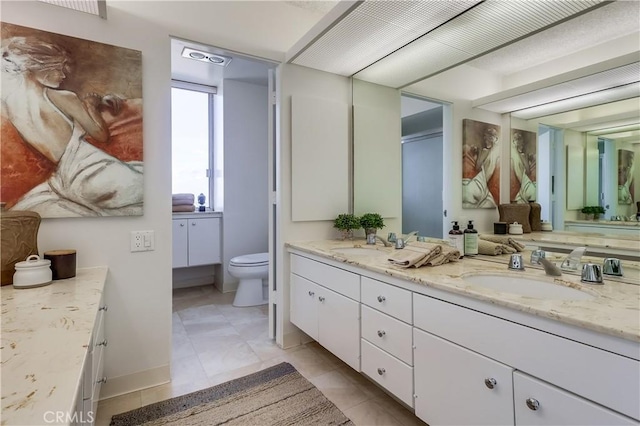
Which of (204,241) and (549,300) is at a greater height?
(549,300)

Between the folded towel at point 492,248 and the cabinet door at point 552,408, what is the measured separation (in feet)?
2.66

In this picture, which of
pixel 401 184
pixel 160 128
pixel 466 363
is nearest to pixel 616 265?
pixel 466 363

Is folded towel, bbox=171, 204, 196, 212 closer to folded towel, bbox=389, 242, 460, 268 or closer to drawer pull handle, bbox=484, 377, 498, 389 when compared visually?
folded towel, bbox=389, 242, 460, 268

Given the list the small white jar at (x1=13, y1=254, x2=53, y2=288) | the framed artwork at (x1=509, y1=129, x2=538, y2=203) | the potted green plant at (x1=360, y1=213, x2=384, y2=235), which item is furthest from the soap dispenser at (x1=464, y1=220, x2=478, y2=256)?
the small white jar at (x1=13, y1=254, x2=53, y2=288)

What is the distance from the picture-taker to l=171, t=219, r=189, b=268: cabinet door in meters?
3.65

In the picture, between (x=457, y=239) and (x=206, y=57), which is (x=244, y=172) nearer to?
(x=206, y=57)

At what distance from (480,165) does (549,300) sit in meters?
1.00

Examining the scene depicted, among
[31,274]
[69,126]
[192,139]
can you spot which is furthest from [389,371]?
[192,139]

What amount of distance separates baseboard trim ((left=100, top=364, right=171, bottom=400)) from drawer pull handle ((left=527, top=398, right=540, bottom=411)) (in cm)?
192

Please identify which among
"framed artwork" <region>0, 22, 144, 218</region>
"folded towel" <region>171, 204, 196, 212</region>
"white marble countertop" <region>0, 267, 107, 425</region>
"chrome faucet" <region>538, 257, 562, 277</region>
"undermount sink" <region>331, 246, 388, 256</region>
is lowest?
"white marble countertop" <region>0, 267, 107, 425</region>

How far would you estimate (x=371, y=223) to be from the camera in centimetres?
245

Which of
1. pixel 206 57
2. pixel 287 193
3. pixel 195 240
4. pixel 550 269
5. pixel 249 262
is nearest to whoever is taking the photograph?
pixel 550 269

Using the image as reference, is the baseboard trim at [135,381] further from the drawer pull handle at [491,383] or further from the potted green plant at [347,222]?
the drawer pull handle at [491,383]

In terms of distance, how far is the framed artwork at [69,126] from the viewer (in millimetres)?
1580
